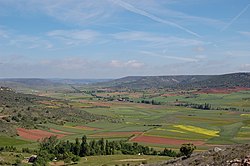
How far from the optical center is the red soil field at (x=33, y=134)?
351ft

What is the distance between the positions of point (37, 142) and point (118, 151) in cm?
2699

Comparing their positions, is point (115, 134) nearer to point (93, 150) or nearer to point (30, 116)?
point (93, 150)

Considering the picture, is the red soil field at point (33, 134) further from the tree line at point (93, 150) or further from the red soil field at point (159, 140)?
the red soil field at point (159, 140)

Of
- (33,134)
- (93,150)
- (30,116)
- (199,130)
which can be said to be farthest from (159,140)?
(30,116)

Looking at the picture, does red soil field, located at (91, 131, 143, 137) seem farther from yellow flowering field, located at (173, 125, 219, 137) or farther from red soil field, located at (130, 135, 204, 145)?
yellow flowering field, located at (173, 125, 219, 137)

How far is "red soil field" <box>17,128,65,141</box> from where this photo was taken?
107 meters

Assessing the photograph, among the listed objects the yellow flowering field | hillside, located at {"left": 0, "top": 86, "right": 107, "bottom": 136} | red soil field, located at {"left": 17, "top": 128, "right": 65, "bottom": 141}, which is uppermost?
hillside, located at {"left": 0, "top": 86, "right": 107, "bottom": 136}

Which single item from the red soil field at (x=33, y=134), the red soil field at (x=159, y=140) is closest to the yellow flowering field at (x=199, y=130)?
the red soil field at (x=159, y=140)

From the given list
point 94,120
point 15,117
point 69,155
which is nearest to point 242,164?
point 69,155

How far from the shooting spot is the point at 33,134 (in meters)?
111

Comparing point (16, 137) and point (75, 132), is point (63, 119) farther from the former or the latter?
point (16, 137)

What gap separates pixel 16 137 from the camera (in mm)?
106000

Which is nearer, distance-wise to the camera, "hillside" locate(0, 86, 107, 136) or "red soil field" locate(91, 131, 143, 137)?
"red soil field" locate(91, 131, 143, 137)

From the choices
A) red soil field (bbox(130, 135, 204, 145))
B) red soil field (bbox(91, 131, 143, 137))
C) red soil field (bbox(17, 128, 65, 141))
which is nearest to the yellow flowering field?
red soil field (bbox(130, 135, 204, 145))
